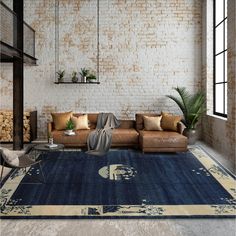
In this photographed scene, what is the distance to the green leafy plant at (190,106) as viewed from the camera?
7496 mm

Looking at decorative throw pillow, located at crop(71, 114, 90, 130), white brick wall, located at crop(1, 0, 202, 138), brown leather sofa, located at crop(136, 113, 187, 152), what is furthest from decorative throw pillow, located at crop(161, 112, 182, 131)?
decorative throw pillow, located at crop(71, 114, 90, 130)

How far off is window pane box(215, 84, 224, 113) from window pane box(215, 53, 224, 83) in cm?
17

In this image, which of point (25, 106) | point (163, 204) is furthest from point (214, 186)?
point (25, 106)

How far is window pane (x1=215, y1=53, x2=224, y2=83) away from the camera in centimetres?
716

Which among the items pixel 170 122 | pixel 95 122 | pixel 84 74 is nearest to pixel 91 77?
pixel 84 74

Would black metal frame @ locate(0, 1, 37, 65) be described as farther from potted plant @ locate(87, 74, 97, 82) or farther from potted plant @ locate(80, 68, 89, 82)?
potted plant @ locate(87, 74, 97, 82)

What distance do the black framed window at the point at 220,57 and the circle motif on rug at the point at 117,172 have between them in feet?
9.50

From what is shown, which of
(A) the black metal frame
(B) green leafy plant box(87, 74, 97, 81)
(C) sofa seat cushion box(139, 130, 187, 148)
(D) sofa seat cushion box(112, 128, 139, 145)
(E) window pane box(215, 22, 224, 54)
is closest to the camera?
(A) the black metal frame

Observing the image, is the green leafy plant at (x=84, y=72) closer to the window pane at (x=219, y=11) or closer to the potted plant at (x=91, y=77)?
the potted plant at (x=91, y=77)

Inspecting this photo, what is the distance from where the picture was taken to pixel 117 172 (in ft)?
16.6

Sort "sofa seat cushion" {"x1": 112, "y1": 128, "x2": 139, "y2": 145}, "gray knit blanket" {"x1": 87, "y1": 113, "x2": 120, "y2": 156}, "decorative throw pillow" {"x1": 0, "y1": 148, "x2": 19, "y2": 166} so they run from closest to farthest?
"decorative throw pillow" {"x1": 0, "y1": 148, "x2": 19, "y2": 166} < "gray knit blanket" {"x1": 87, "y1": 113, "x2": 120, "y2": 156} < "sofa seat cushion" {"x1": 112, "y1": 128, "x2": 139, "y2": 145}

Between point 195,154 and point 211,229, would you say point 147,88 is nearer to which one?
point 195,154

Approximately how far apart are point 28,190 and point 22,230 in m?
1.21

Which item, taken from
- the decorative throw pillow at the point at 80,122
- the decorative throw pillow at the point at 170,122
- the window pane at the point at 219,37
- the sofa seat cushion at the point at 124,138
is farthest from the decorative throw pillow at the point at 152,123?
the window pane at the point at 219,37
